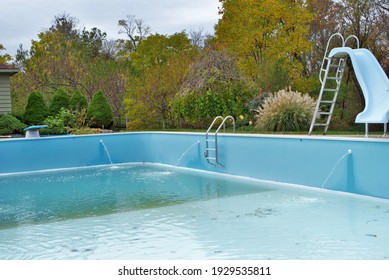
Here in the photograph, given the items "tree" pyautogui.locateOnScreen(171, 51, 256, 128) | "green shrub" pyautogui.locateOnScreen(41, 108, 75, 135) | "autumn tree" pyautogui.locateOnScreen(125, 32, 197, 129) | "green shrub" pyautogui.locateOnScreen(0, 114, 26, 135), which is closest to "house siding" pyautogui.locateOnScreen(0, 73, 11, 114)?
"green shrub" pyautogui.locateOnScreen(0, 114, 26, 135)

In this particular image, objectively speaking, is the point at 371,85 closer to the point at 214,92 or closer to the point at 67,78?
the point at 214,92

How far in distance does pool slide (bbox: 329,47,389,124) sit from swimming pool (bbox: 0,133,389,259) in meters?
1.02

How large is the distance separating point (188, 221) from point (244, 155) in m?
3.81

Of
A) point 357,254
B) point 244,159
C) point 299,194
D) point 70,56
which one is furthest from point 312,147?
point 70,56

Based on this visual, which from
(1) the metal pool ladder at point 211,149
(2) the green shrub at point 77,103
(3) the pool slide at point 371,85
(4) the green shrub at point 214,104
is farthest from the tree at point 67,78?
(3) the pool slide at point 371,85

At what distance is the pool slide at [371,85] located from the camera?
26.6 ft

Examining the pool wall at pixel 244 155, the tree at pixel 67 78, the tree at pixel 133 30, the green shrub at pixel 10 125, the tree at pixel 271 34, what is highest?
the tree at pixel 133 30

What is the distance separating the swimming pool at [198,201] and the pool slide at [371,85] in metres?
1.02

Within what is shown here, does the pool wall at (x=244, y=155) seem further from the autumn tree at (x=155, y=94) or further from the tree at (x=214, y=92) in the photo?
the autumn tree at (x=155, y=94)

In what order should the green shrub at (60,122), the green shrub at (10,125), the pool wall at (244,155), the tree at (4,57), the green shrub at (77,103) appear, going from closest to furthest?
the pool wall at (244,155) < the green shrub at (60,122) < the green shrub at (10,125) < the green shrub at (77,103) < the tree at (4,57)

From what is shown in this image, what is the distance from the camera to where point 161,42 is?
24797 mm

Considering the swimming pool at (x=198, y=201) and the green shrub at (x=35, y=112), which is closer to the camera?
the swimming pool at (x=198, y=201)
